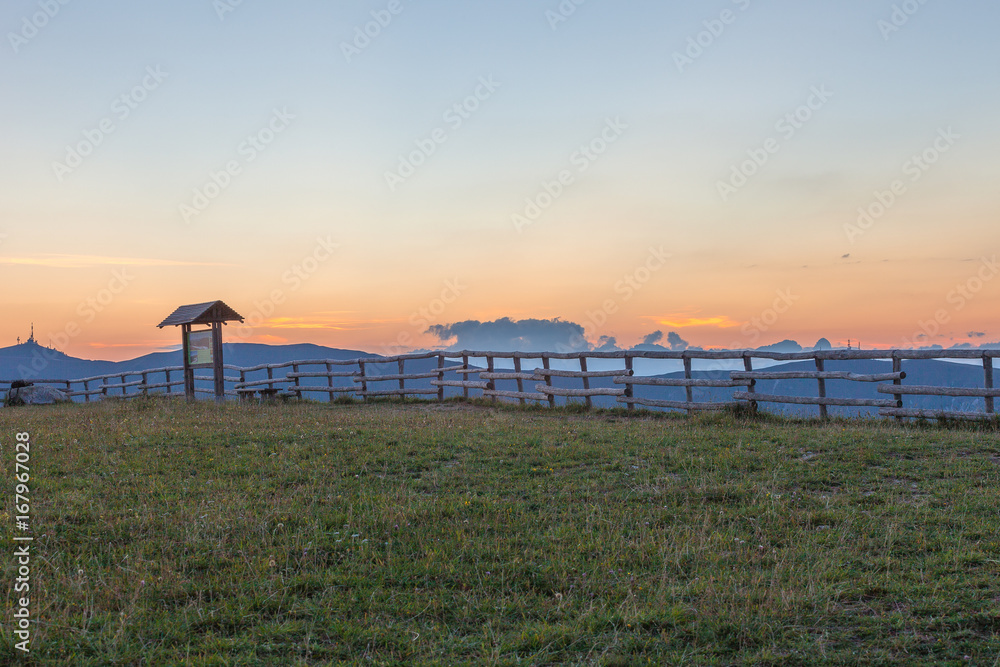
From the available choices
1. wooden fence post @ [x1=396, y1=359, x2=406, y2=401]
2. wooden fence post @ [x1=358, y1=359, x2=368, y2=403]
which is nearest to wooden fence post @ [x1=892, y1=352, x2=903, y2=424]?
wooden fence post @ [x1=396, y1=359, x2=406, y2=401]

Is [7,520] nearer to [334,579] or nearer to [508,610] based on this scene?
[334,579]

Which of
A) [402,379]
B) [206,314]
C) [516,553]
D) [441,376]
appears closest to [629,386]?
[441,376]

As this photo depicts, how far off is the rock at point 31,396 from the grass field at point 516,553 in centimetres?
1806

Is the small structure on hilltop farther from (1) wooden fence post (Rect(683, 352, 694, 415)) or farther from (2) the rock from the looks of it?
(1) wooden fence post (Rect(683, 352, 694, 415))

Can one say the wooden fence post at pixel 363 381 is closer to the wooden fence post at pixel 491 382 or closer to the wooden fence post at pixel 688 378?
the wooden fence post at pixel 491 382

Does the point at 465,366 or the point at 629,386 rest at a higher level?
the point at 465,366

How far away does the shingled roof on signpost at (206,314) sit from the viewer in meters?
22.0

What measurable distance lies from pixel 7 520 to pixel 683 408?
13.4 meters

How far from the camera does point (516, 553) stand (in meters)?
6.37

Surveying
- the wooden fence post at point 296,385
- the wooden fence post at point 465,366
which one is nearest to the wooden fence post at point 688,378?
the wooden fence post at point 465,366

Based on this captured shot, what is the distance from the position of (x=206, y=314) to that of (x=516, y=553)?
1855 cm

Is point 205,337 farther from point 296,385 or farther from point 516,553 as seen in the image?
point 516,553

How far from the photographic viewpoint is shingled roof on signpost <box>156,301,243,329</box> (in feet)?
72.3

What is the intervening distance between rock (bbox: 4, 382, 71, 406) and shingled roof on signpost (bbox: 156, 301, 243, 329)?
772 cm
